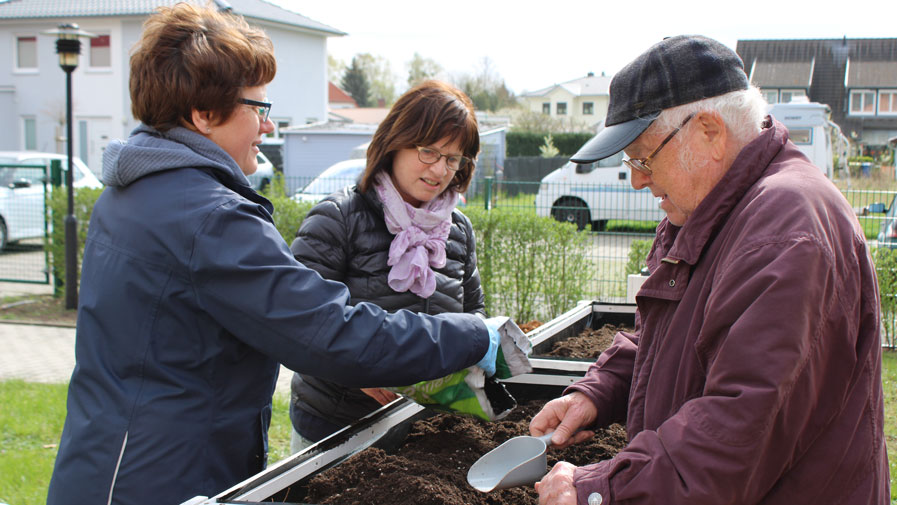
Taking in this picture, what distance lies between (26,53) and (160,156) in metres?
36.7

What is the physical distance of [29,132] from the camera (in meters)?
33.0

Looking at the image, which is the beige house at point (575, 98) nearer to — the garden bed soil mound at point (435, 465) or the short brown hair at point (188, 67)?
the garden bed soil mound at point (435, 465)

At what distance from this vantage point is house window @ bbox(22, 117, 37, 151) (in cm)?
3275

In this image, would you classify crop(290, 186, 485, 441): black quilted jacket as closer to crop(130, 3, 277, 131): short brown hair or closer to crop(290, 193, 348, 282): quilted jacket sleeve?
crop(290, 193, 348, 282): quilted jacket sleeve

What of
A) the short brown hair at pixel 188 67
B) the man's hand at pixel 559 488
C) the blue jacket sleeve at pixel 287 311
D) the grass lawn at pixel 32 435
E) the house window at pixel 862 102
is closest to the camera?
the man's hand at pixel 559 488

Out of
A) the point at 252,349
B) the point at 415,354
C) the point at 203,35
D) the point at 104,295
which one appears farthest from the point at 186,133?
the point at 415,354

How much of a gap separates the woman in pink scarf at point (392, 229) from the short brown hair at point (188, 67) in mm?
884

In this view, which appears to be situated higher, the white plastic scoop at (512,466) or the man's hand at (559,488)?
the man's hand at (559,488)

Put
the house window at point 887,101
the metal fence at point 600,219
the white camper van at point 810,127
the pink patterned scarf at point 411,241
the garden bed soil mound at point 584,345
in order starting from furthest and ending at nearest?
the house window at point 887,101 < the white camper van at point 810,127 < the metal fence at point 600,219 < the garden bed soil mound at point 584,345 < the pink patterned scarf at point 411,241

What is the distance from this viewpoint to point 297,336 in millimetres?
1706

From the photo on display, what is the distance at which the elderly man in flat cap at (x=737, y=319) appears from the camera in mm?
1371

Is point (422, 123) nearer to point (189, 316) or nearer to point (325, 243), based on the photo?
point (325, 243)

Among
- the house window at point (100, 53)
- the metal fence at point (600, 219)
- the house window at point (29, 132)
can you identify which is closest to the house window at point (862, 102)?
the house window at point (100, 53)

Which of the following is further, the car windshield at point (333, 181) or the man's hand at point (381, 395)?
the car windshield at point (333, 181)
